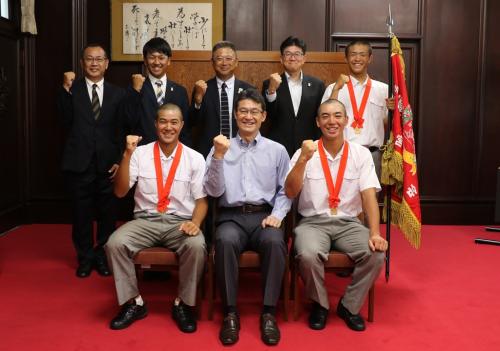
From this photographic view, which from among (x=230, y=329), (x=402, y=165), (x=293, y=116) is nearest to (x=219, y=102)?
(x=293, y=116)

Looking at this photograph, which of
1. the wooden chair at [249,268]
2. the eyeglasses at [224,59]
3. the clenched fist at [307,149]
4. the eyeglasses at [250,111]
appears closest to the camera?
the clenched fist at [307,149]

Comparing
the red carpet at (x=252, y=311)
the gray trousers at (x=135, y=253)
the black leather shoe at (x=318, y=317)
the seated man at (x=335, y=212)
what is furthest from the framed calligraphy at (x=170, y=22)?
the black leather shoe at (x=318, y=317)

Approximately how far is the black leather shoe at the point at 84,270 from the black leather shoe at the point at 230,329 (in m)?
1.42

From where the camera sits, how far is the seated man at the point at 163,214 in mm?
3072

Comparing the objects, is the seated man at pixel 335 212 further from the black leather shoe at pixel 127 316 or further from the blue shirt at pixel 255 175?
the black leather shoe at pixel 127 316

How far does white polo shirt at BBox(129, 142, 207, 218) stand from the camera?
332 cm

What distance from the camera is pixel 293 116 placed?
13.5ft

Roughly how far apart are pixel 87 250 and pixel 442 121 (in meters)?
3.79

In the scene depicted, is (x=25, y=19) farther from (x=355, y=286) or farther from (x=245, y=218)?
(x=355, y=286)

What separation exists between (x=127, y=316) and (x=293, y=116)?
184 cm

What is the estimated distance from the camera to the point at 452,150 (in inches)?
234

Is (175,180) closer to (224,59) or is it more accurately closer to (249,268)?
(249,268)

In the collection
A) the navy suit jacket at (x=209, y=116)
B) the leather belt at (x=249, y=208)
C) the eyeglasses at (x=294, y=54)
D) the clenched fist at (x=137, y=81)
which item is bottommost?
the leather belt at (x=249, y=208)

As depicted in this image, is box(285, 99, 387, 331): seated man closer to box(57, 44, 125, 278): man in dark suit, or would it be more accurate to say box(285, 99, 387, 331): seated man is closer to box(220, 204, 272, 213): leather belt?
box(220, 204, 272, 213): leather belt
